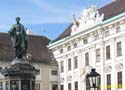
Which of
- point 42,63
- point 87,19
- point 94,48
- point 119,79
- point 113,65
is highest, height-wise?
point 87,19

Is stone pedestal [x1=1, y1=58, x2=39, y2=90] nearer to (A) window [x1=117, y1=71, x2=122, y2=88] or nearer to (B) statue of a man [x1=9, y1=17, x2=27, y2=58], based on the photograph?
(B) statue of a man [x1=9, y1=17, x2=27, y2=58]

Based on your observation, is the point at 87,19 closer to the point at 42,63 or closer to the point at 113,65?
the point at 113,65

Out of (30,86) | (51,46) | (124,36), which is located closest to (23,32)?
(30,86)

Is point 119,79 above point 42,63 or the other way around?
the other way around

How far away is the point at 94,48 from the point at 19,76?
26473 millimetres

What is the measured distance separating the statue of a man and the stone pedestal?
50 centimetres

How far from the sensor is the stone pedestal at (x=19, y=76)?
21.2 metres

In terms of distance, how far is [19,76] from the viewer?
21281 mm

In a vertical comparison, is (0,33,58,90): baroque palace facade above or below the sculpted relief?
below

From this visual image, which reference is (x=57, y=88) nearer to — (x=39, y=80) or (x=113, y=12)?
(x=39, y=80)

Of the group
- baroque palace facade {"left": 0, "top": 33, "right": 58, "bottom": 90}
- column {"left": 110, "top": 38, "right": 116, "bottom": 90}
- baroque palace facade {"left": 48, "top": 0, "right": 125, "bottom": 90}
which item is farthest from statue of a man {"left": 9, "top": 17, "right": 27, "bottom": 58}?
baroque palace facade {"left": 0, "top": 33, "right": 58, "bottom": 90}

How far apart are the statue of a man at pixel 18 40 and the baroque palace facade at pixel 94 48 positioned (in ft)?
71.4

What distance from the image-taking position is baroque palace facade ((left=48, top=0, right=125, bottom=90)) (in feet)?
143

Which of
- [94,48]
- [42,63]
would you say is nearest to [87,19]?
[94,48]
